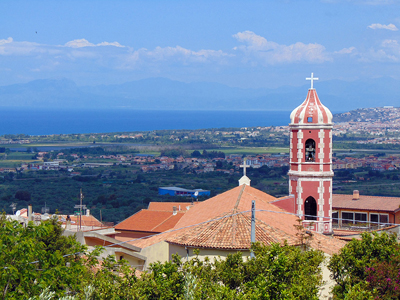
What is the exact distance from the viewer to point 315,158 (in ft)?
85.8

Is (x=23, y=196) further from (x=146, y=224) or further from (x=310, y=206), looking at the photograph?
(x=310, y=206)

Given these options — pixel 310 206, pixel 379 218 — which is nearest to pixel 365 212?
pixel 379 218

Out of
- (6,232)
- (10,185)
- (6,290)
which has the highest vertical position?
(6,232)

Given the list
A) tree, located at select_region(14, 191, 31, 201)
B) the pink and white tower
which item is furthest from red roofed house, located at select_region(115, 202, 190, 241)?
tree, located at select_region(14, 191, 31, 201)

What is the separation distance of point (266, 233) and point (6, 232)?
7776 millimetres

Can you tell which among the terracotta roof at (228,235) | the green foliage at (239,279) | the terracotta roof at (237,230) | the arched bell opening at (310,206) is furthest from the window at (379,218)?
the green foliage at (239,279)

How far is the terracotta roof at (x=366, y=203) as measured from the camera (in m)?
32.5

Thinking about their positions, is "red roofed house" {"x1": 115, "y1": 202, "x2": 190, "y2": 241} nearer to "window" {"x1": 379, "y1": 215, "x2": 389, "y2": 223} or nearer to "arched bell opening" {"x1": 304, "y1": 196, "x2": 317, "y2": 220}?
"window" {"x1": 379, "y1": 215, "x2": 389, "y2": 223}

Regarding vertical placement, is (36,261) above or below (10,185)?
above

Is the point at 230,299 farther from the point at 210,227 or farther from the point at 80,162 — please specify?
the point at 80,162

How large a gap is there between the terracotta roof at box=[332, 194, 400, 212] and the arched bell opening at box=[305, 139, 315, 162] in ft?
23.1

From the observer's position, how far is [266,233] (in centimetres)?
1902

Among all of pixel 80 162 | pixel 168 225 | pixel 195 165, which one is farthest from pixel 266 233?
pixel 80 162

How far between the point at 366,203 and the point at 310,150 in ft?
29.1
